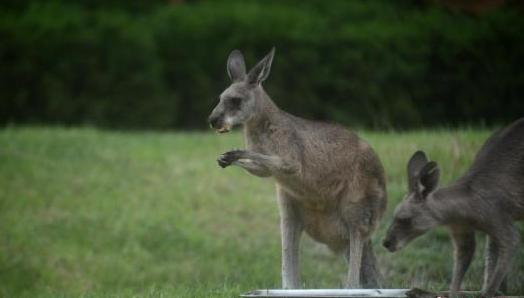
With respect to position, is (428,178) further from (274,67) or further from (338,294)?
(274,67)

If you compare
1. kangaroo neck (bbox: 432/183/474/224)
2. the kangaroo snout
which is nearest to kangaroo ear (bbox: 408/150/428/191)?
kangaroo neck (bbox: 432/183/474/224)

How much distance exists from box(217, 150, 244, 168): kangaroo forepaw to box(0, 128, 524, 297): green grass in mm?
2689

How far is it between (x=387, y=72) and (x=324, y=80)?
1138 mm

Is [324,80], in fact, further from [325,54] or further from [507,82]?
[507,82]

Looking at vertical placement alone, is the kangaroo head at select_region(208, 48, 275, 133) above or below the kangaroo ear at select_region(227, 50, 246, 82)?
below

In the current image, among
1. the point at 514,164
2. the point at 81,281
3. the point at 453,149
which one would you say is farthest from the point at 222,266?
the point at 514,164

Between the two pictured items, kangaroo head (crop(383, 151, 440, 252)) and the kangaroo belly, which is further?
the kangaroo belly

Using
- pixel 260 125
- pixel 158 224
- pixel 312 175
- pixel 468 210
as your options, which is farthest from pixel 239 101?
pixel 158 224

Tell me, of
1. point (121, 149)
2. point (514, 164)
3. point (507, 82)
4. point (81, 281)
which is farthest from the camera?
point (507, 82)

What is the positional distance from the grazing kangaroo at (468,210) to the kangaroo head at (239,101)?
1351mm

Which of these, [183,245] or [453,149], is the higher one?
[453,149]

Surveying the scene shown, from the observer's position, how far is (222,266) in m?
11.6

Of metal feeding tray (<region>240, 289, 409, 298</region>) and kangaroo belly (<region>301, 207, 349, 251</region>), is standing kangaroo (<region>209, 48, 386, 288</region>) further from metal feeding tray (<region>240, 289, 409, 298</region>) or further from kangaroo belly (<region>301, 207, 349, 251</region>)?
metal feeding tray (<region>240, 289, 409, 298</region>)

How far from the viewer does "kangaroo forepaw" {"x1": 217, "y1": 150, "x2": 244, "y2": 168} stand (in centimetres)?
716
